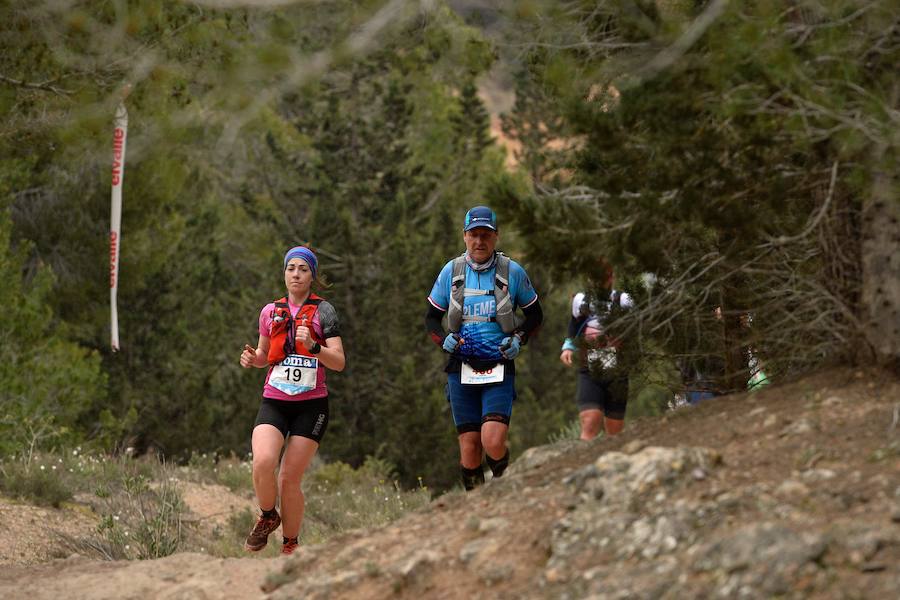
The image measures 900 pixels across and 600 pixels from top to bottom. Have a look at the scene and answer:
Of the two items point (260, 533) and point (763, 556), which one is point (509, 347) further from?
point (763, 556)

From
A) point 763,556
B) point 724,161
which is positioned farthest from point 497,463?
point 763,556

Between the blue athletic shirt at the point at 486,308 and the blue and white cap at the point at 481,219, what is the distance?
255 millimetres

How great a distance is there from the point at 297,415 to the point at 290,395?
14 centimetres

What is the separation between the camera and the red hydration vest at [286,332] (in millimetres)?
7184

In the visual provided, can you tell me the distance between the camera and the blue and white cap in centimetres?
733

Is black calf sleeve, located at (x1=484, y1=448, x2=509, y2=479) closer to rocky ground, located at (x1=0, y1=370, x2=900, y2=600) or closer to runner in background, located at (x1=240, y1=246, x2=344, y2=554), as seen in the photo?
runner in background, located at (x1=240, y1=246, x2=344, y2=554)

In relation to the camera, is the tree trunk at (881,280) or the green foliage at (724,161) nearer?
the green foliage at (724,161)

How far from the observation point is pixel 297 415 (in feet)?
23.9

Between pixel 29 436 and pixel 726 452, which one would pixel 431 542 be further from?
pixel 29 436

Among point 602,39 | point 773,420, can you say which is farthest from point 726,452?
point 602,39

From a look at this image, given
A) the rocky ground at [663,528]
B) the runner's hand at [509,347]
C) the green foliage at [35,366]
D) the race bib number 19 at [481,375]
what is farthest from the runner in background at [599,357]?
the green foliage at [35,366]

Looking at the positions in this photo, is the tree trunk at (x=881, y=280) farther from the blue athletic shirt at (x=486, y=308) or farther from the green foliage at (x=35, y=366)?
the green foliage at (x=35, y=366)

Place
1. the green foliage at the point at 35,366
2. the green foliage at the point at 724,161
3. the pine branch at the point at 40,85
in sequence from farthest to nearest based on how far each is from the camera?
1. the green foliage at the point at 35,366
2. the pine branch at the point at 40,85
3. the green foliage at the point at 724,161

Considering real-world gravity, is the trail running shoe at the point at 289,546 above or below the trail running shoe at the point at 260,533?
below
